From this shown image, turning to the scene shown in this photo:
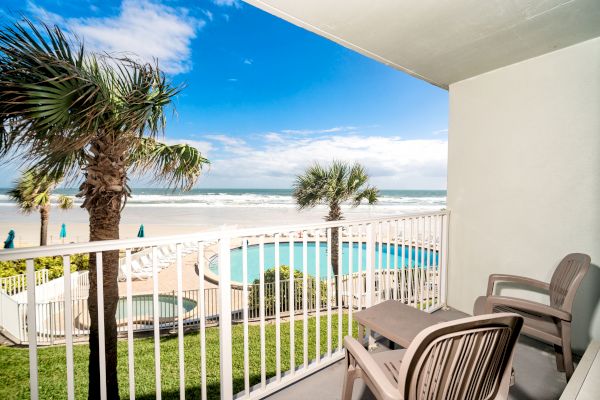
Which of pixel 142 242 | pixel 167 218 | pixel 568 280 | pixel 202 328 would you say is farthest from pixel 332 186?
pixel 167 218

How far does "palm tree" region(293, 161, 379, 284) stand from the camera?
9625 mm

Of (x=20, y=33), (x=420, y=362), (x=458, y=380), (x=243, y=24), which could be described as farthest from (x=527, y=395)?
(x=243, y=24)

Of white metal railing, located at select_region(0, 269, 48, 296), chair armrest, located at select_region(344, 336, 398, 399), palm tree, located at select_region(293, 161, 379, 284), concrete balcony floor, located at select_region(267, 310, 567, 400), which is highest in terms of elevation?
palm tree, located at select_region(293, 161, 379, 284)

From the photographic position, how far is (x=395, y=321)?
1906mm

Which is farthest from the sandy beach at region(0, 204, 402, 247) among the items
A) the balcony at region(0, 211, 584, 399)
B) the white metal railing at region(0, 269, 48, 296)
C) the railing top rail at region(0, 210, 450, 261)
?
the railing top rail at region(0, 210, 450, 261)

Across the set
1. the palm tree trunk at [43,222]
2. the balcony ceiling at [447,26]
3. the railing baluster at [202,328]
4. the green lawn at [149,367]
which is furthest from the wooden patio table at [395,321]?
the palm tree trunk at [43,222]

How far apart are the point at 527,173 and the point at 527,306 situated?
4.87 feet

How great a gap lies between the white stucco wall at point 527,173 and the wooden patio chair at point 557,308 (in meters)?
0.56

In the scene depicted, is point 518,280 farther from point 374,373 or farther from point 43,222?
point 43,222

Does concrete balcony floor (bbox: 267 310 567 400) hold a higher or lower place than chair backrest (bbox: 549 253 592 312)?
lower

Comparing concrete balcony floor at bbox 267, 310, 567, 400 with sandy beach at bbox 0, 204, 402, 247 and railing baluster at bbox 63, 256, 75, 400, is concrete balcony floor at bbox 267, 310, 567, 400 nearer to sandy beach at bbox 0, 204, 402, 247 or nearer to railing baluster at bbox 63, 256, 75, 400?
railing baluster at bbox 63, 256, 75, 400

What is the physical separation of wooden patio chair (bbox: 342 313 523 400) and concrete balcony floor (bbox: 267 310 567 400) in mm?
1030

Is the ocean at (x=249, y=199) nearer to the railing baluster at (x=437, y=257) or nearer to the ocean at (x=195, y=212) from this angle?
the ocean at (x=195, y=212)

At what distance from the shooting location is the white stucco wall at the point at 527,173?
8.01ft
